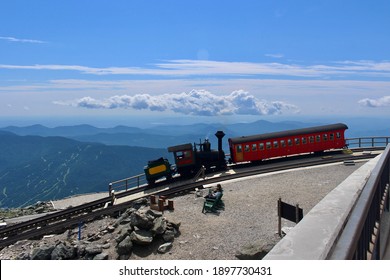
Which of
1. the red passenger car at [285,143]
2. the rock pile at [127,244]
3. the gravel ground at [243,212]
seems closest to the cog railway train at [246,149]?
the red passenger car at [285,143]

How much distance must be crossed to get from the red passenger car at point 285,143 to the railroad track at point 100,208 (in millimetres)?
899

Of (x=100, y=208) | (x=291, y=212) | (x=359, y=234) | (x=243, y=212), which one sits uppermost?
(x=359, y=234)

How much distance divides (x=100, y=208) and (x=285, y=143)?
16.6m

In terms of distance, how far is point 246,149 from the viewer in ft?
93.7

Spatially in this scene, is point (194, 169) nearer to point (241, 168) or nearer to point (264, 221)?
point (241, 168)

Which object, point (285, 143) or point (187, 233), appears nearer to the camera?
point (187, 233)

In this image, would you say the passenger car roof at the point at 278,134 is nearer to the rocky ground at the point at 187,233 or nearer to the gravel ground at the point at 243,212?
the gravel ground at the point at 243,212

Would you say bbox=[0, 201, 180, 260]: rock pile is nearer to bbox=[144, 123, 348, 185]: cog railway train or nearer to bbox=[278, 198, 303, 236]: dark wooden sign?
bbox=[278, 198, 303, 236]: dark wooden sign

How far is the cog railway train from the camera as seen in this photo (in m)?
26.1

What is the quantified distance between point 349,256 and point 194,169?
23.5 m

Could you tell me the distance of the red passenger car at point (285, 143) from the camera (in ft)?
93.6

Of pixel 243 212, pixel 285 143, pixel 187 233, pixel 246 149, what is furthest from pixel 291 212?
pixel 285 143

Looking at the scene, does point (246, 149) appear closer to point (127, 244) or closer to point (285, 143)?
point (285, 143)
